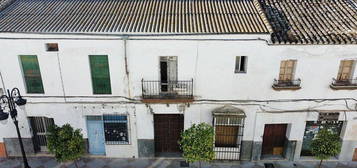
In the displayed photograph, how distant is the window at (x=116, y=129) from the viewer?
15289 mm

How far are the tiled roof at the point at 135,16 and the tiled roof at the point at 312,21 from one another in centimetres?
95

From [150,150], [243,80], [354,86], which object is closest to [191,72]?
[243,80]

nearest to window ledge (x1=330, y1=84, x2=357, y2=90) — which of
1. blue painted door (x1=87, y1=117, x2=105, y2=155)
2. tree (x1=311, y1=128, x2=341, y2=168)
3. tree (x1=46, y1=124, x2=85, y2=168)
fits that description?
tree (x1=311, y1=128, x2=341, y2=168)

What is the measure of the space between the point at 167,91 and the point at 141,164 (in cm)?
436

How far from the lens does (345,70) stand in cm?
1412

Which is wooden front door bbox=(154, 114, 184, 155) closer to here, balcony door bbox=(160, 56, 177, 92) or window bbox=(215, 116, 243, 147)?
balcony door bbox=(160, 56, 177, 92)

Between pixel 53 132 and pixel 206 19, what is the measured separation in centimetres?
893

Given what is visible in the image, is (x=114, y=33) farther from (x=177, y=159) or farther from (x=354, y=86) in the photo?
(x=354, y=86)

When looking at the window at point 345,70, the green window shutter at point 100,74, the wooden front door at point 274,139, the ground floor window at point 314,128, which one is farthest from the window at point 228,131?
the green window shutter at point 100,74

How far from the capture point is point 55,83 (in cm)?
1431

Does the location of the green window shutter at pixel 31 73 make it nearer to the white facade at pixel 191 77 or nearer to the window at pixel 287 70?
the white facade at pixel 191 77

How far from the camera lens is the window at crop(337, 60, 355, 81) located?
13.9 meters

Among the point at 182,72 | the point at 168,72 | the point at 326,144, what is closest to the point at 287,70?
the point at 326,144

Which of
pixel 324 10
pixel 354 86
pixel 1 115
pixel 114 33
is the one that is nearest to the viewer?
pixel 1 115
